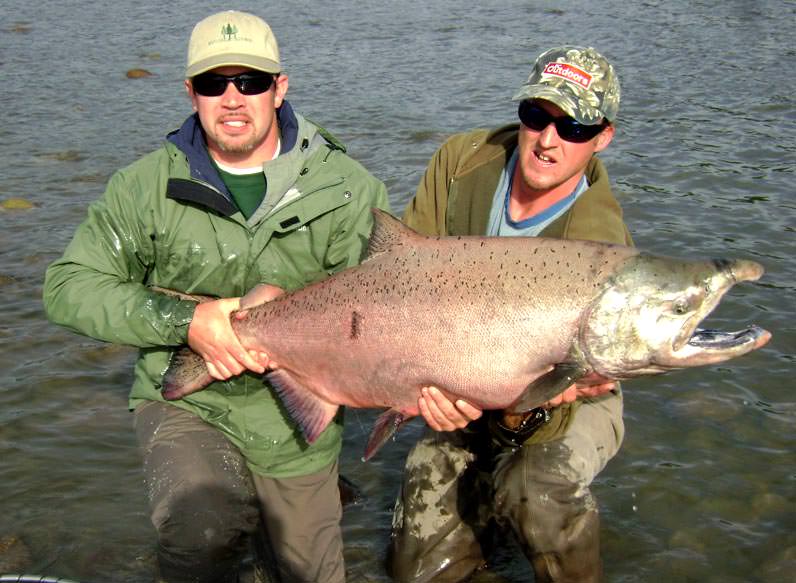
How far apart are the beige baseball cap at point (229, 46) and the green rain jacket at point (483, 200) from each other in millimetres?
1014

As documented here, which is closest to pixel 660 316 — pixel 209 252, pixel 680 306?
pixel 680 306

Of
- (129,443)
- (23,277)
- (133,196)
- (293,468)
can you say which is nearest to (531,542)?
(293,468)

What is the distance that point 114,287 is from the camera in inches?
154

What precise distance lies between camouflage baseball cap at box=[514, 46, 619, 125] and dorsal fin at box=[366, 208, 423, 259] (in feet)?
2.80

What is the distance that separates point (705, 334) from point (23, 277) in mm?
5796

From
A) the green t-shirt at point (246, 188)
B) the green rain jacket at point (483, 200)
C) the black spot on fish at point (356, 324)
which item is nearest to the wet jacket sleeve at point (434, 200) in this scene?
the green rain jacket at point (483, 200)

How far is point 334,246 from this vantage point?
4.22m

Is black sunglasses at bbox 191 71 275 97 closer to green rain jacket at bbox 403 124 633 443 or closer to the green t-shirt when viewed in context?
the green t-shirt

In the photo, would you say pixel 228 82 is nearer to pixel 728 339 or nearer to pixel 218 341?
pixel 218 341

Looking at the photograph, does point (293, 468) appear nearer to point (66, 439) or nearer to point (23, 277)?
point (66, 439)

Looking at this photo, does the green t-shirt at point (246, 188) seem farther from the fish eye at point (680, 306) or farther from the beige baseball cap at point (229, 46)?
the fish eye at point (680, 306)

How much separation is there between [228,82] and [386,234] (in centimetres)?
93

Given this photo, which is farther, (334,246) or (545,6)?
(545,6)

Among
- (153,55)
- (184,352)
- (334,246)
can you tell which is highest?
(334,246)
